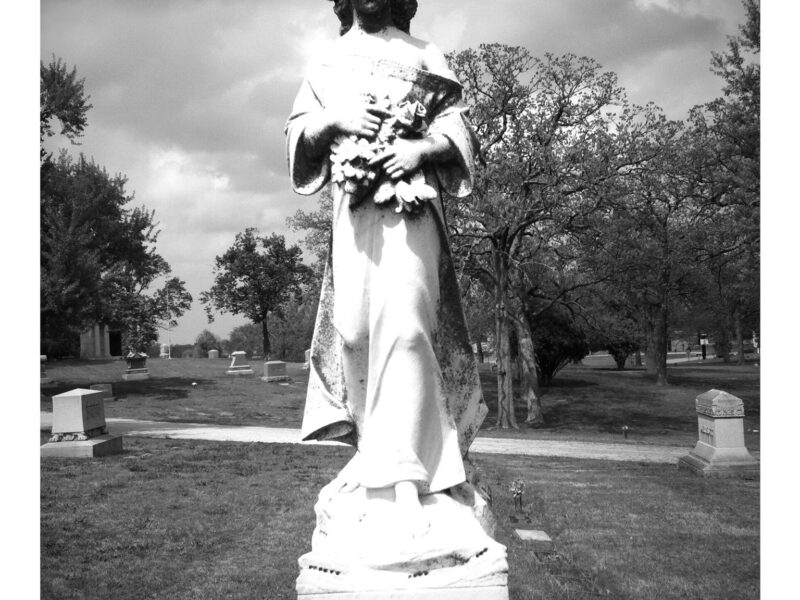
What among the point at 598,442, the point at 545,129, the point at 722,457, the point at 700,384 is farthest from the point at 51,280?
the point at 700,384

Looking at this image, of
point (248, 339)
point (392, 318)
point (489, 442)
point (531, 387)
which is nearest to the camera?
point (392, 318)

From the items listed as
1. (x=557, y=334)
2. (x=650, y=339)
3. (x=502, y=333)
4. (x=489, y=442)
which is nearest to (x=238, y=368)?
(x=557, y=334)

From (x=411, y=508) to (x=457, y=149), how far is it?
1581 millimetres

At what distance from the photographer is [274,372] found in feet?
97.9

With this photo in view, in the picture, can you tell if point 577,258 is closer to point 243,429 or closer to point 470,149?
point 243,429

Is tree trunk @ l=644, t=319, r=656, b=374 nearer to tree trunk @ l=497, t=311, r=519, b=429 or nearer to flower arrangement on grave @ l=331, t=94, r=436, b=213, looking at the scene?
tree trunk @ l=497, t=311, r=519, b=429

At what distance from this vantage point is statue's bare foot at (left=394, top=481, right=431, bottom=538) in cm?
281

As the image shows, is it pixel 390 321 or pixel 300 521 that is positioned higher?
pixel 390 321

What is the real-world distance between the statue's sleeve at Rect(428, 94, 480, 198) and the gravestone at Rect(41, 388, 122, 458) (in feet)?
33.4

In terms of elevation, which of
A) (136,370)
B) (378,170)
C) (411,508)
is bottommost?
(136,370)

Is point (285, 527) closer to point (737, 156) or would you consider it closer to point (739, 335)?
point (737, 156)

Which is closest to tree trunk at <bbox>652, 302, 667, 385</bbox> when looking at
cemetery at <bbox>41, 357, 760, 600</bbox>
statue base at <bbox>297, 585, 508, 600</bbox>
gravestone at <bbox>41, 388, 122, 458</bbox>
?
cemetery at <bbox>41, 357, 760, 600</bbox>

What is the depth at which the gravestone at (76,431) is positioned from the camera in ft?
38.7

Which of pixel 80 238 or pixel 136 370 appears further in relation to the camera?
pixel 136 370
